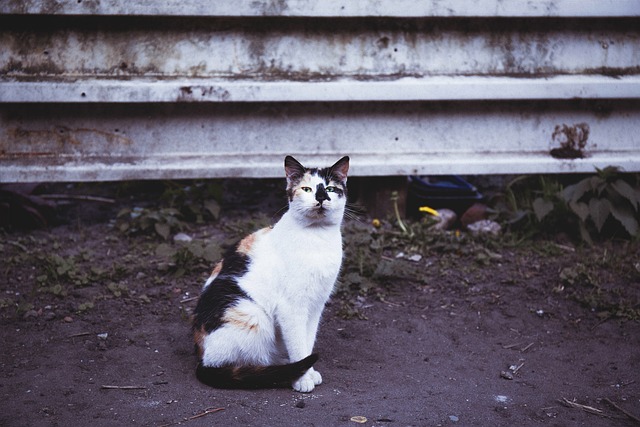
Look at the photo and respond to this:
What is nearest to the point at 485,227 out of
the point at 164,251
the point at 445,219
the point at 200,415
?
the point at 445,219

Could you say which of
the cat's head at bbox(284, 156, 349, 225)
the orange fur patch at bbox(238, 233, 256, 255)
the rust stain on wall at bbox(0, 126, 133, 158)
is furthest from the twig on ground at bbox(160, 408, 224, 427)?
the rust stain on wall at bbox(0, 126, 133, 158)

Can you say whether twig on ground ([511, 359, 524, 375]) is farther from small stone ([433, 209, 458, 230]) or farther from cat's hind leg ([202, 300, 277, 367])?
small stone ([433, 209, 458, 230])

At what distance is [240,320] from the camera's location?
2906mm

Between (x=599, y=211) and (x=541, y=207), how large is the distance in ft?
1.27

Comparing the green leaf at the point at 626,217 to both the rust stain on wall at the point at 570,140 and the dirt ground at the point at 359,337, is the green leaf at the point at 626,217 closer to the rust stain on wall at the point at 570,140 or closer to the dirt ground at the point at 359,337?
the dirt ground at the point at 359,337

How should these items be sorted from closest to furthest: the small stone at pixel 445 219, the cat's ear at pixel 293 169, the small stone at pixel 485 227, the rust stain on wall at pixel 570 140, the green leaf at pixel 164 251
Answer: the cat's ear at pixel 293 169 < the green leaf at pixel 164 251 < the small stone at pixel 485 227 < the small stone at pixel 445 219 < the rust stain on wall at pixel 570 140

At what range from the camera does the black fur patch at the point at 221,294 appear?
2.94 m

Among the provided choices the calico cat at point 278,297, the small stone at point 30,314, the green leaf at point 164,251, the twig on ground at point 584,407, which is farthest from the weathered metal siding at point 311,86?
the twig on ground at point 584,407

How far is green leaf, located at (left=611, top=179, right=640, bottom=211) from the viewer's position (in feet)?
14.9

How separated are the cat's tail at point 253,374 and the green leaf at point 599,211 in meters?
2.61

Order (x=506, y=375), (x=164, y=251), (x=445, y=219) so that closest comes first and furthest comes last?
(x=506, y=375) < (x=164, y=251) < (x=445, y=219)

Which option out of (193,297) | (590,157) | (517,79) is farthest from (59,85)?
(590,157)

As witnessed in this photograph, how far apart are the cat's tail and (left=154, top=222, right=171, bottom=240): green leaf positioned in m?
1.77

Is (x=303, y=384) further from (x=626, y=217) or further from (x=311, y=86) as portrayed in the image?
(x=626, y=217)
